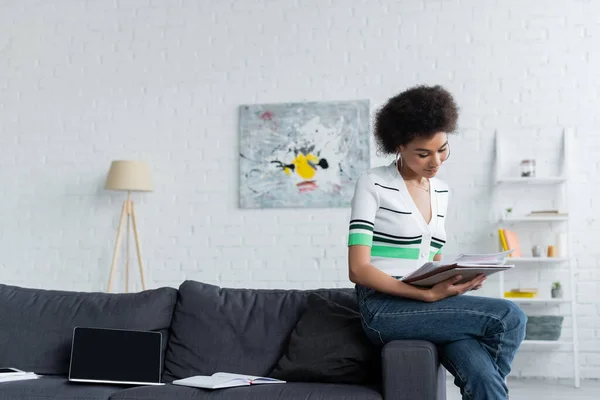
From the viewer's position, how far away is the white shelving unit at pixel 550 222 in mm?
5012

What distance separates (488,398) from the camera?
2.29 m

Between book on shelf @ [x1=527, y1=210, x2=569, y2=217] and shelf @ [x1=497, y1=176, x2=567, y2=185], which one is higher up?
shelf @ [x1=497, y1=176, x2=567, y2=185]

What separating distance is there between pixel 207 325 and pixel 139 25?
11.2 feet

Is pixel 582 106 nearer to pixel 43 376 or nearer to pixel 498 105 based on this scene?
pixel 498 105

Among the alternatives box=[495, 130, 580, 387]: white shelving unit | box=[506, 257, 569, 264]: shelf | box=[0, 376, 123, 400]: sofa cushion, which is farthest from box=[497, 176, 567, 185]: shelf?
box=[0, 376, 123, 400]: sofa cushion

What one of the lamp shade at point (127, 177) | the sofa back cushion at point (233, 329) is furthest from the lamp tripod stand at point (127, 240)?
the sofa back cushion at point (233, 329)

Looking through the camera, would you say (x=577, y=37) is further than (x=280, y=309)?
Yes

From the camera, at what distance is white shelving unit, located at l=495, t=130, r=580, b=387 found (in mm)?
5012

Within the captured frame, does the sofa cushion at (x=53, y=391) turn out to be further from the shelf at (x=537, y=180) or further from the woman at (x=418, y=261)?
the shelf at (x=537, y=180)

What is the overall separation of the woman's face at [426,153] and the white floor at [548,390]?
2357 millimetres

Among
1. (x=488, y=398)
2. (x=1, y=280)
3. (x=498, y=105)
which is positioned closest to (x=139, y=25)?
(x=1, y=280)

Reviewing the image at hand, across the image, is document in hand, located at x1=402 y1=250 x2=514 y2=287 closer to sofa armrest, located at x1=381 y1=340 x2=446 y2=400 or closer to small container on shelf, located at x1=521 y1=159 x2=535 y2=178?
sofa armrest, located at x1=381 y1=340 x2=446 y2=400

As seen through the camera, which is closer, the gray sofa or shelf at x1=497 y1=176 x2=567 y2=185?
the gray sofa

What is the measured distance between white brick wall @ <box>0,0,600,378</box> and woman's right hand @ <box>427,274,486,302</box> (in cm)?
296
